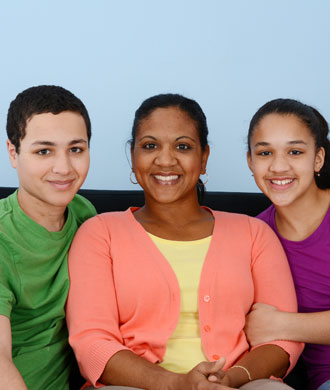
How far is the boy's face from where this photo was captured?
1622mm

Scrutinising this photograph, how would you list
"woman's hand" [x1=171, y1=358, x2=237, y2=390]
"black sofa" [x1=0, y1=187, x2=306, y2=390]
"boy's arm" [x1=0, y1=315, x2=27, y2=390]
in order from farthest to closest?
"black sofa" [x1=0, y1=187, x2=306, y2=390] → "woman's hand" [x1=171, y1=358, x2=237, y2=390] → "boy's arm" [x1=0, y1=315, x2=27, y2=390]

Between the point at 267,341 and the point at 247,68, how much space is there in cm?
144

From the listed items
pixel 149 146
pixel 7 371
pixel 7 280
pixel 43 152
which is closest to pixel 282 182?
pixel 149 146

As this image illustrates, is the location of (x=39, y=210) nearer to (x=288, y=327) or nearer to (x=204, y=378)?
(x=204, y=378)

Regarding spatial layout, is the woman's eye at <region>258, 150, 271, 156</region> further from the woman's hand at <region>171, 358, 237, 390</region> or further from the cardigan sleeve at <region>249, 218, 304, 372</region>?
the woman's hand at <region>171, 358, 237, 390</region>

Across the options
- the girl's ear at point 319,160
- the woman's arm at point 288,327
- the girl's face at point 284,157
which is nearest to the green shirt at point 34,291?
the woman's arm at point 288,327

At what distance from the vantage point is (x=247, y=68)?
2.72m

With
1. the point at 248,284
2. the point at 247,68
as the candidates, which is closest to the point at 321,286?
the point at 248,284

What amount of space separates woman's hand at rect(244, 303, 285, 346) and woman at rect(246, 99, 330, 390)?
0.20 metres

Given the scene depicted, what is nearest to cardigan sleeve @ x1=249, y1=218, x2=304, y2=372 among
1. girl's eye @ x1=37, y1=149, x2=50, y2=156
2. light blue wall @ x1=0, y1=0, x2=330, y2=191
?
girl's eye @ x1=37, y1=149, x2=50, y2=156

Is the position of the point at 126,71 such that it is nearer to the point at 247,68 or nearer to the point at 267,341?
the point at 247,68

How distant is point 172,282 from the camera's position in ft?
5.55

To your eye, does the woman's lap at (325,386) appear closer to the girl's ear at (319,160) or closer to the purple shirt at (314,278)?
the purple shirt at (314,278)

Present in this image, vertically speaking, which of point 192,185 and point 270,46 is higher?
point 270,46
